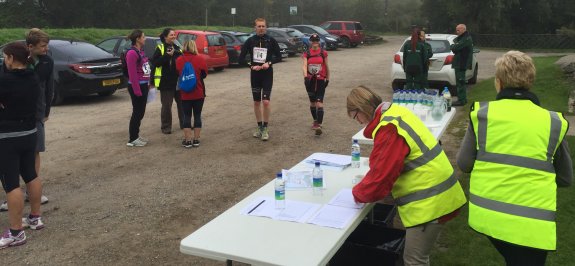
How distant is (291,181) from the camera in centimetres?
381

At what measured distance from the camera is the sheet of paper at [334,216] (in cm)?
302

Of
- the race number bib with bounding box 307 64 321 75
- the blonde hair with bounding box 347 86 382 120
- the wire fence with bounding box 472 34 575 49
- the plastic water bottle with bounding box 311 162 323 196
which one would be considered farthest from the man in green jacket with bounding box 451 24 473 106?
the wire fence with bounding box 472 34 575 49

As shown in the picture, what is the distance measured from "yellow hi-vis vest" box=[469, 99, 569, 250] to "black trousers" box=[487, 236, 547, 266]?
0.05 meters

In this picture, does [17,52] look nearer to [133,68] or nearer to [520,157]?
[133,68]

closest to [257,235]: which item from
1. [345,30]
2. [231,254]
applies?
[231,254]

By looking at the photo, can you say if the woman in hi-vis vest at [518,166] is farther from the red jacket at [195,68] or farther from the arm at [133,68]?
the arm at [133,68]

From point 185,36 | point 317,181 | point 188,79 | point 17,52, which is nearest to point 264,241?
point 317,181

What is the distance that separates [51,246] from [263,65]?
14.4ft

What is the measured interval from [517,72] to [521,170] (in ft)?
1.77

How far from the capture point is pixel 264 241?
2.82 metres

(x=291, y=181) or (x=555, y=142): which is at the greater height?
(x=555, y=142)

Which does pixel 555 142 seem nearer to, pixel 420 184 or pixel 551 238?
pixel 551 238

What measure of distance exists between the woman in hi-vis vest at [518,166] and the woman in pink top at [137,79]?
5955mm

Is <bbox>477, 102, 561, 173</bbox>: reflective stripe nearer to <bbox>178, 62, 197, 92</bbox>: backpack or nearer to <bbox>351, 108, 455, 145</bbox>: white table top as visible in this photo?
<bbox>351, 108, 455, 145</bbox>: white table top
